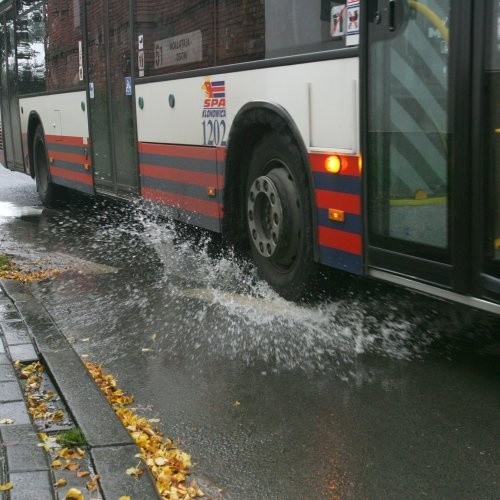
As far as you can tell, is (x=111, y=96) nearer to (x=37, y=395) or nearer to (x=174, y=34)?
(x=174, y=34)

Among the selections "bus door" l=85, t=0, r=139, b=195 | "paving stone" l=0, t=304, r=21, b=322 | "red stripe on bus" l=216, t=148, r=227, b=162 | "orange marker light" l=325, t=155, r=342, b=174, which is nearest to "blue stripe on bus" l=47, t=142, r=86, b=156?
"bus door" l=85, t=0, r=139, b=195

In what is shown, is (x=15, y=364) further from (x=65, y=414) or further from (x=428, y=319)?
(x=428, y=319)

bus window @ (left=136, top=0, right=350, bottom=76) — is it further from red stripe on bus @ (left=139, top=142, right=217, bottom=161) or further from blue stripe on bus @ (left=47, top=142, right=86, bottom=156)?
blue stripe on bus @ (left=47, top=142, right=86, bottom=156)

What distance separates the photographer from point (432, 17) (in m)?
4.27

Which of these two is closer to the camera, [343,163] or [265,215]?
[343,163]

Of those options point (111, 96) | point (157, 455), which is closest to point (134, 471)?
point (157, 455)

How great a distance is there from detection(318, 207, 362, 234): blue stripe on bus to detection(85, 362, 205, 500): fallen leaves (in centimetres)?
161

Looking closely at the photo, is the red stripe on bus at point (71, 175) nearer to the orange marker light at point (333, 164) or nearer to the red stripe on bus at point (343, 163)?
the red stripe on bus at point (343, 163)

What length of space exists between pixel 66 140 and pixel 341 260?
21.3 ft

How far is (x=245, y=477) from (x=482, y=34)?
2255mm

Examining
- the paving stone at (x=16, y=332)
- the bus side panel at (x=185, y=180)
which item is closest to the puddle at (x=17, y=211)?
the bus side panel at (x=185, y=180)

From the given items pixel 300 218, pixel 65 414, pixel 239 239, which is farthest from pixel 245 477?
pixel 239 239

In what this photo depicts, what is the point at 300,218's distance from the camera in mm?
5613

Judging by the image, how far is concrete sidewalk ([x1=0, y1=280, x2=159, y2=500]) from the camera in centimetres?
320
